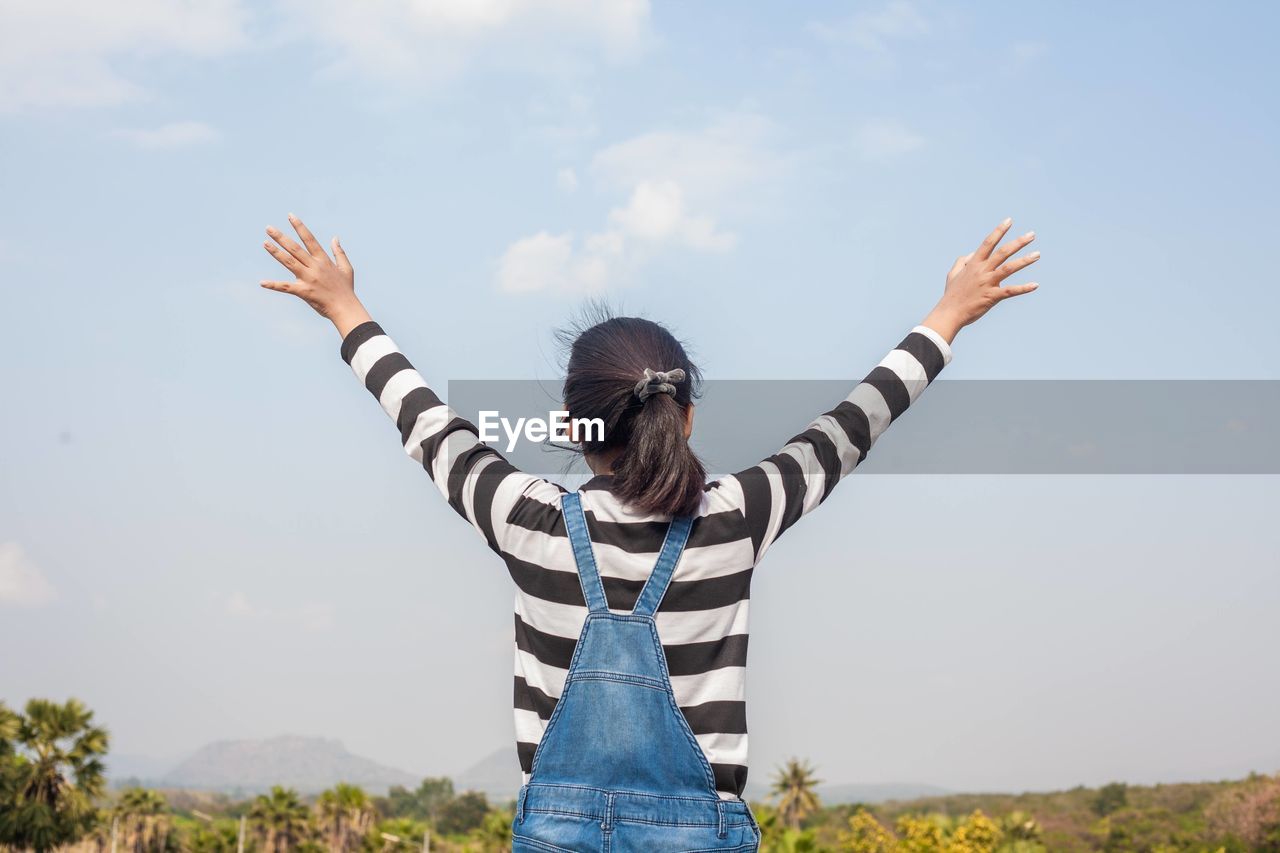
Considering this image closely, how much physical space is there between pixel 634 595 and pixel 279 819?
47.7 meters

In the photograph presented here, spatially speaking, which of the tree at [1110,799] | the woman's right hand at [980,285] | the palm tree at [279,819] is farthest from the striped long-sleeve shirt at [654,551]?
the tree at [1110,799]

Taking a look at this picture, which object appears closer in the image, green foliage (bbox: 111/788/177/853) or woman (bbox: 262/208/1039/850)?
woman (bbox: 262/208/1039/850)

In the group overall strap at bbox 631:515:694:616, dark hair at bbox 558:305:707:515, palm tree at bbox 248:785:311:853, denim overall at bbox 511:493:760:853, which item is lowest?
denim overall at bbox 511:493:760:853

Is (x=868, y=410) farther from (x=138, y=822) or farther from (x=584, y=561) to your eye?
(x=138, y=822)

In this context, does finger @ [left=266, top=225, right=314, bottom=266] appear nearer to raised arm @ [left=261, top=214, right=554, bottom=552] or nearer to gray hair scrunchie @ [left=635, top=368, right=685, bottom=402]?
raised arm @ [left=261, top=214, right=554, bottom=552]

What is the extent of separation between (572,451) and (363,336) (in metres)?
0.54

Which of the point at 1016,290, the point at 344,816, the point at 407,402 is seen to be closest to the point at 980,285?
the point at 1016,290

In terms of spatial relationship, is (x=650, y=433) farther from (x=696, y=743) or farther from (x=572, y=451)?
(x=696, y=743)

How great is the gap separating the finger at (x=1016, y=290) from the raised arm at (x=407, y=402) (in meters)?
1.13

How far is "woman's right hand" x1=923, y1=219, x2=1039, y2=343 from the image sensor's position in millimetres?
2568

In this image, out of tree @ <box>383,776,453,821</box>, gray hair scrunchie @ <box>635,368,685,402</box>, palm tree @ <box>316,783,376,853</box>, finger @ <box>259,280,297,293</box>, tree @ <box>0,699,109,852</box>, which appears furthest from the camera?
tree @ <box>383,776,453,821</box>

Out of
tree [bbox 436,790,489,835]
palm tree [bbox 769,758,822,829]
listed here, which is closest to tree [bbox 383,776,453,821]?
tree [bbox 436,790,489,835]

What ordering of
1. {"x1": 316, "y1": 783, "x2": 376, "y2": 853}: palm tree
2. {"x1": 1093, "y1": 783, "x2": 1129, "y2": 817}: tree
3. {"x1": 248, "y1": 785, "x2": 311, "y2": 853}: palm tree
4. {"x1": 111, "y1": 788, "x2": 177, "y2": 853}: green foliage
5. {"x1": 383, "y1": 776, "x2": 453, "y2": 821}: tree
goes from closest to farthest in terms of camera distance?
{"x1": 248, "y1": 785, "x2": 311, "y2": 853}: palm tree, {"x1": 316, "y1": 783, "x2": 376, "y2": 853}: palm tree, {"x1": 111, "y1": 788, "x2": 177, "y2": 853}: green foliage, {"x1": 1093, "y1": 783, "x2": 1129, "y2": 817}: tree, {"x1": 383, "y1": 776, "x2": 453, "y2": 821}: tree

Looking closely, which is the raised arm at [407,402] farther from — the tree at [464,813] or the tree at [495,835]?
the tree at [464,813]
